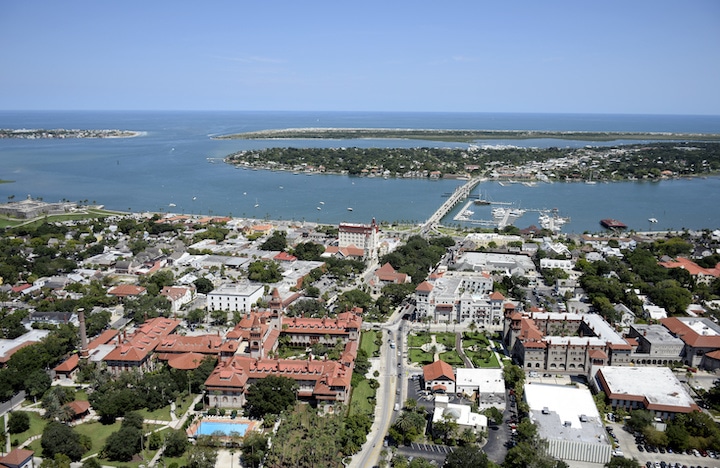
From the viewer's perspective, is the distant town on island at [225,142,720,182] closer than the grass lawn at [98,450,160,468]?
No

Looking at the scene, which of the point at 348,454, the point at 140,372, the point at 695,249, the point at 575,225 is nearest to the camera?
the point at 348,454

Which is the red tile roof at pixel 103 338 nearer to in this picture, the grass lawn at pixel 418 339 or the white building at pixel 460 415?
the grass lawn at pixel 418 339

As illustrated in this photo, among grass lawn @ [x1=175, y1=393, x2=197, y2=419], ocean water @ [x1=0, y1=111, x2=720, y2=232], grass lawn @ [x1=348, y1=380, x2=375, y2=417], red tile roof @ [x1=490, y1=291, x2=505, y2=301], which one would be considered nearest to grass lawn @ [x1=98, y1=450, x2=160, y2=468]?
grass lawn @ [x1=175, y1=393, x2=197, y2=419]

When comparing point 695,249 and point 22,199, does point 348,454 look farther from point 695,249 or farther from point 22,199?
point 22,199

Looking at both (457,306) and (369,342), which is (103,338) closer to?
(369,342)

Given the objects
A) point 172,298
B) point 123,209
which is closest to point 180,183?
point 123,209

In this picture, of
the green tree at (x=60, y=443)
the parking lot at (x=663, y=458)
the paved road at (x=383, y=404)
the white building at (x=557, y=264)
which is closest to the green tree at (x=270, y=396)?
the paved road at (x=383, y=404)

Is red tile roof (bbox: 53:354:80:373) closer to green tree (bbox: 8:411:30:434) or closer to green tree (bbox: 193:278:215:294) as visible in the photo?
green tree (bbox: 8:411:30:434)
